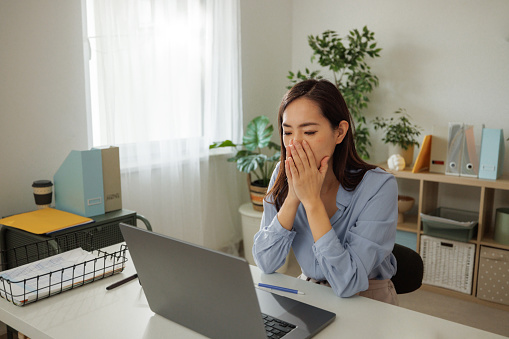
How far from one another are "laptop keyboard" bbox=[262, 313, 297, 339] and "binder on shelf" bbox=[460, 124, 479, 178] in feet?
7.55

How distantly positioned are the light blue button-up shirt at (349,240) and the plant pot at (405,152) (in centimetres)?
184

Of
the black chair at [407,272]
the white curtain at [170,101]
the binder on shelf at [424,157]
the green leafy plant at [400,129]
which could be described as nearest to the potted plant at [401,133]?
the green leafy plant at [400,129]

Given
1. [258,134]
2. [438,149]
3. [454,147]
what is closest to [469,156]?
[454,147]

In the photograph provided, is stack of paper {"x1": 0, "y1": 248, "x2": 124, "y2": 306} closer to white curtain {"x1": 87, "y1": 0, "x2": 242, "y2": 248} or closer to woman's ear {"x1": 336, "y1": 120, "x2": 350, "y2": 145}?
woman's ear {"x1": 336, "y1": 120, "x2": 350, "y2": 145}

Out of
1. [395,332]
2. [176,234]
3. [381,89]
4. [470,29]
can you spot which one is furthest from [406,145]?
[395,332]

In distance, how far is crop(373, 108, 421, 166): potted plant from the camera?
10.3ft

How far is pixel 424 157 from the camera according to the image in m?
3.06

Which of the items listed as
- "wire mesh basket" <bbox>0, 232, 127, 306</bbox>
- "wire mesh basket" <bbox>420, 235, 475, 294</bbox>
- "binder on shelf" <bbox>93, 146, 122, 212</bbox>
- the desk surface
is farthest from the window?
"wire mesh basket" <bbox>420, 235, 475, 294</bbox>

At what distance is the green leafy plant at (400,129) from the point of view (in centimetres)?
314

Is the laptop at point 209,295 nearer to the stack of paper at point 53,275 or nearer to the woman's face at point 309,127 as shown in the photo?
the stack of paper at point 53,275

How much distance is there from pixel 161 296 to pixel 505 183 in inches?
94.8

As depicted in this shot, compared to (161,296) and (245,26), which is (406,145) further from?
(161,296)

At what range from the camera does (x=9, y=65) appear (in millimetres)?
2055

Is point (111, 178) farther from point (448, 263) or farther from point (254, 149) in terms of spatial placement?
point (448, 263)
